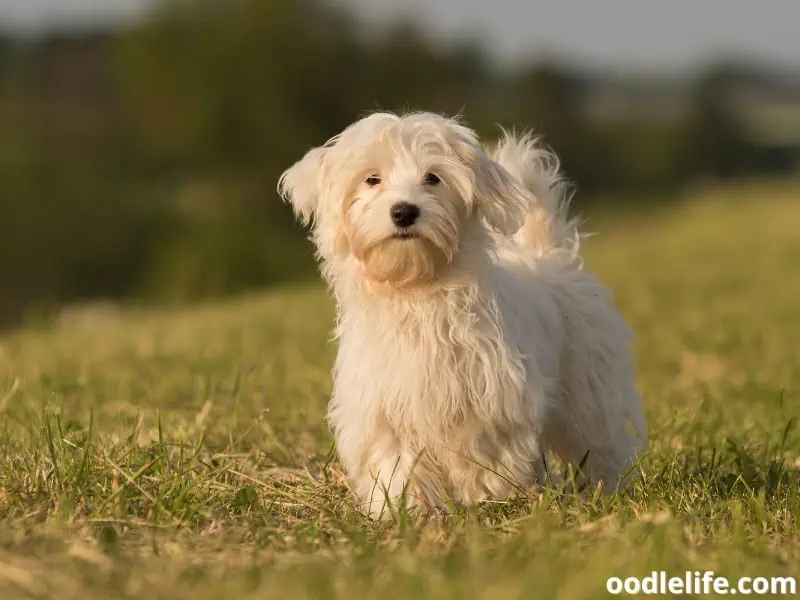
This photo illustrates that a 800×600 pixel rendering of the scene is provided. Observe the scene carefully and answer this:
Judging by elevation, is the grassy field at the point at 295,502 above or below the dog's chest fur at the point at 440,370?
below

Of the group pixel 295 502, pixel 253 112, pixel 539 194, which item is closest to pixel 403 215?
pixel 295 502

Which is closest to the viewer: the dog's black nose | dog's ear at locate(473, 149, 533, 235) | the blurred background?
the dog's black nose

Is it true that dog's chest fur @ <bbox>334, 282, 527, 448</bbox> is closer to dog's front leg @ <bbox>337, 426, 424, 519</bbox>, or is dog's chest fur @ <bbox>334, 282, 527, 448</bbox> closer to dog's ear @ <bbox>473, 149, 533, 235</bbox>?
dog's front leg @ <bbox>337, 426, 424, 519</bbox>

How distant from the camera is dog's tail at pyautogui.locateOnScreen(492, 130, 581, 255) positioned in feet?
18.4

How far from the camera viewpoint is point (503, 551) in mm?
3479

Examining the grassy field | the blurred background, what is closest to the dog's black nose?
the grassy field

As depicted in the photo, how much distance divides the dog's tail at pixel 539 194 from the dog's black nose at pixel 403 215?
4.37ft

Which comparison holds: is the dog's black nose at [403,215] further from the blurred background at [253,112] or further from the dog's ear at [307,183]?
the blurred background at [253,112]

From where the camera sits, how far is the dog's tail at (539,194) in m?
5.62

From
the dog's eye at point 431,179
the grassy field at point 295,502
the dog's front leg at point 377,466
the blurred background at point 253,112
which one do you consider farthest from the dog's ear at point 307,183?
the blurred background at point 253,112

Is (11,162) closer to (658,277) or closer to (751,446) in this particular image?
(658,277)

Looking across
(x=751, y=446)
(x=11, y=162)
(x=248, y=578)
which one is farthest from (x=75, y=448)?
(x=11, y=162)

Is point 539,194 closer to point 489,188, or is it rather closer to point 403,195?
point 489,188

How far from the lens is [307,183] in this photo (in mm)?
4840
